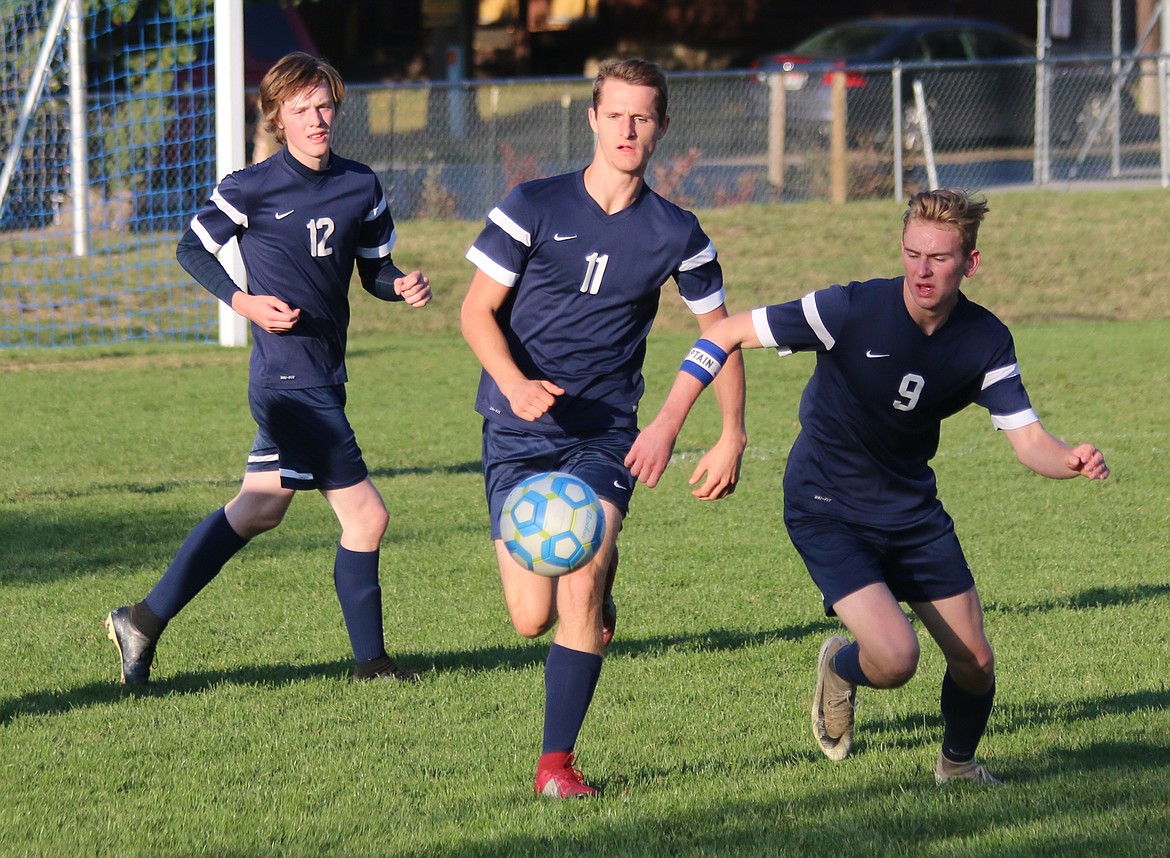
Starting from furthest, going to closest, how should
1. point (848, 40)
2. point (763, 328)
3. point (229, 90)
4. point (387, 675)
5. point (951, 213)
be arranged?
point (848, 40), point (229, 90), point (387, 675), point (763, 328), point (951, 213)

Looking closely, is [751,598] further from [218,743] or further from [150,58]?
[150,58]

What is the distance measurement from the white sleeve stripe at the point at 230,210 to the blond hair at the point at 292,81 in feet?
0.95

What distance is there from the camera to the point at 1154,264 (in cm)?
1694

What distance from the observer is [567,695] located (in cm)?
428

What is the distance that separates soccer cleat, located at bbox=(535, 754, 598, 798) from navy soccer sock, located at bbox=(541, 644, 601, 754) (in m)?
0.03

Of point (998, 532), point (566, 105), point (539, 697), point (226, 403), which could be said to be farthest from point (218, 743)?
point (566, 105)

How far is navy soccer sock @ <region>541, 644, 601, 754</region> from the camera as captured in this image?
4.28 meters

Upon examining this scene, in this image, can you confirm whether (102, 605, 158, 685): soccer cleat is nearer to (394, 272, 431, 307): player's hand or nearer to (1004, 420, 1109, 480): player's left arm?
(394, 272, 431, 307): player's hand

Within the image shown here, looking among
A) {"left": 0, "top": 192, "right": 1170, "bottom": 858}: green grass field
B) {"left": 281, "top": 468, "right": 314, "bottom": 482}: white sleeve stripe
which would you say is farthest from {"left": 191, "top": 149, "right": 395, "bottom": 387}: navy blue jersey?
{"left": 0, "top": 192, "right": 1170, "bottom": 858}: green grass field

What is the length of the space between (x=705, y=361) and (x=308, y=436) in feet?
5.53

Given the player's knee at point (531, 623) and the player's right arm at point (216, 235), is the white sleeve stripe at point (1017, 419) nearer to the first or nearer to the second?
the player's knee at point (531, 623)

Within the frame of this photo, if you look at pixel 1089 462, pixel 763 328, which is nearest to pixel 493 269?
pixel 763 328

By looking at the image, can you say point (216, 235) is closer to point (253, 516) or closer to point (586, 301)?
point (253, 516)

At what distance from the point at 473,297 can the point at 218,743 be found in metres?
1.56
